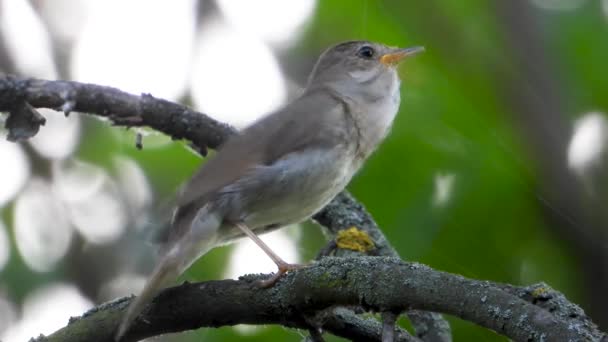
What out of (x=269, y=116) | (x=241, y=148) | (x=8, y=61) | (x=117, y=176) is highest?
(x=8, y=61)

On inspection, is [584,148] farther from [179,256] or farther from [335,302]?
[179,256]

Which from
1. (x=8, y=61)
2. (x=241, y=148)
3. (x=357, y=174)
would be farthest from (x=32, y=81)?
(x=8, y=61)

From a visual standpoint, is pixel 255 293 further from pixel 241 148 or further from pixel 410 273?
pixel 241 148

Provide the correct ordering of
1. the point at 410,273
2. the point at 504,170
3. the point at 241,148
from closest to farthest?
the point at 410,273 < the point at 504,170 < the point at 241,148

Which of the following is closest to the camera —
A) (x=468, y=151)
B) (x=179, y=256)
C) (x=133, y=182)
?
(x=179, y=256)

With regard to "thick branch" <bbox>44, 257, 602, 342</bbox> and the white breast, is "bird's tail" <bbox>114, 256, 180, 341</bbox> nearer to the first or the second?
"thick branch" <bbox>44, 257, 602, 342</bbox>

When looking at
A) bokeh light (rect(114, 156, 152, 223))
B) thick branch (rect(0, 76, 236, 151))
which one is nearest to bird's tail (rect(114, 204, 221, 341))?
thick branch (rect(0, 76, 236, 151))

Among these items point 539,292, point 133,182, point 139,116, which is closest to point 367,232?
point 139,116
